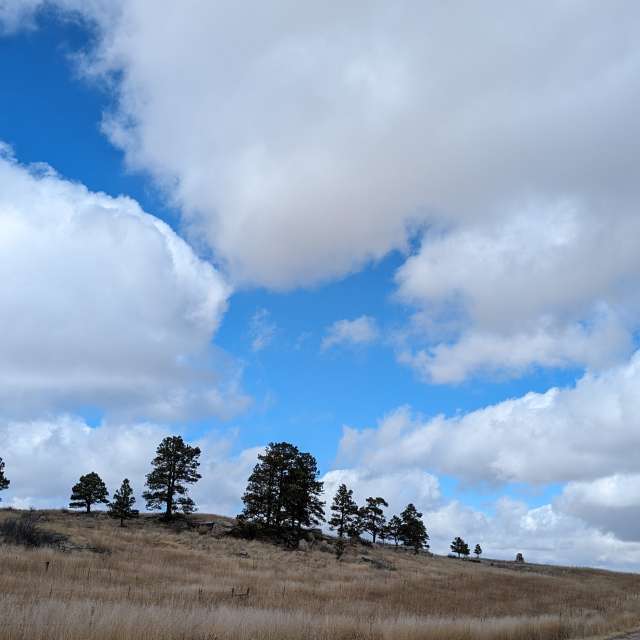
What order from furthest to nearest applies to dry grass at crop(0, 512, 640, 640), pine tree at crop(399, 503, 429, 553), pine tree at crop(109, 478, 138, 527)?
1. pine tree at crop(399, 503, 429, 553)
2. pine tree at crop(109, 478, 138, 527)
3. dry grass at crop(0, 512, 640, 640)

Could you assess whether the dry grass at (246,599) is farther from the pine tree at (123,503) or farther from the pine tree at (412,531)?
the pine tree at (412,531)

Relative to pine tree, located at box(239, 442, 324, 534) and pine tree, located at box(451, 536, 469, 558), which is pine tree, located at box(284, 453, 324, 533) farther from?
pine tree, located at box(451, 536, 469, 558)

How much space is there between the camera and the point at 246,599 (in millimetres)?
22484

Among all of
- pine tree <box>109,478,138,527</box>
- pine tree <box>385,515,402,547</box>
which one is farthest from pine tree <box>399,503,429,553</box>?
pine tree <box>109,478,138,527</box>

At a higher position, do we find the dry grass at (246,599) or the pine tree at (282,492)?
the pine tree at (282,492)

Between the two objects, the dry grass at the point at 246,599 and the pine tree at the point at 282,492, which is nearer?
the dry grass at the point at 246,599

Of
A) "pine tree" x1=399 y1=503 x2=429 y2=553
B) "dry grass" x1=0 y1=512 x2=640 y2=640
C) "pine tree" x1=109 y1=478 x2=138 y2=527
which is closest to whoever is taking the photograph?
"dry grass" x1=0 y1=512 x2=640 y2=640

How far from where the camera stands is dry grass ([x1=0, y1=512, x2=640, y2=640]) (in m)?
12.5

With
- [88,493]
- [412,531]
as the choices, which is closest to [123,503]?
[88,493]

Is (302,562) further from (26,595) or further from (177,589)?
(26,595)

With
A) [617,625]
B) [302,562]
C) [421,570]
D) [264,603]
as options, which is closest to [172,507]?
[302,562]

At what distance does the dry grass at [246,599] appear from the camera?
40.9 ft

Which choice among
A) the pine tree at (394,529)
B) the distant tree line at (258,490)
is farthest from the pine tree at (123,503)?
the pine tree at (394,529)

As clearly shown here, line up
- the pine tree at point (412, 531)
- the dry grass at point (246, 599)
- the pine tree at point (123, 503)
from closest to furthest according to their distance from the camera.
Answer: the dry grass at point (246, 599) < the pine tree at point (123, 503) < the pine tree at point (412, 531)
